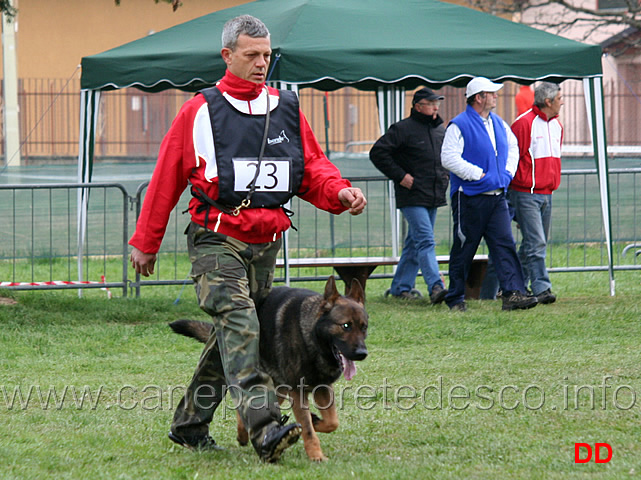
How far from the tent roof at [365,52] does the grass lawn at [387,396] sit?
225 centimetres

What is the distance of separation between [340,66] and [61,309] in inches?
139

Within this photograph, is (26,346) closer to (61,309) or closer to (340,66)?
(61,309)

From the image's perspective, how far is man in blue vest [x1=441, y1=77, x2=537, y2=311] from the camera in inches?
358

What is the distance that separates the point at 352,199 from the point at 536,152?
19.1 feet

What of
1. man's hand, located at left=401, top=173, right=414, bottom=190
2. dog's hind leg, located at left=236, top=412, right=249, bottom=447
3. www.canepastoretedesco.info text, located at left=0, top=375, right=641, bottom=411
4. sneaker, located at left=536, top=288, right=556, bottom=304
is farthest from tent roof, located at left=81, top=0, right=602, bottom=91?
dog's hind leg, located at left=236, top=412, right=249, bottom=447

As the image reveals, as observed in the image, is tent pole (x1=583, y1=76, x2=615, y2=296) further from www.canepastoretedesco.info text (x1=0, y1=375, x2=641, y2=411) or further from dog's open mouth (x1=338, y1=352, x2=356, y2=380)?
dog's open mouth (x1=338, y1=352, x2=356, y2=380)

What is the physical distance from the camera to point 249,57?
4.41 metres

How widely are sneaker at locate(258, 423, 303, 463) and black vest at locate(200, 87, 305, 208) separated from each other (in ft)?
3.16

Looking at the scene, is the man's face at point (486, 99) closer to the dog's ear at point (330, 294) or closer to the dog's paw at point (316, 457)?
the dog's ear at point (330, 294)

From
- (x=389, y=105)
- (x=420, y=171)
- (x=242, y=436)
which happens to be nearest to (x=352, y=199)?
(x=242, y=436)

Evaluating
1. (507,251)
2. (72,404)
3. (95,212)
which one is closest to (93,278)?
(95,212)

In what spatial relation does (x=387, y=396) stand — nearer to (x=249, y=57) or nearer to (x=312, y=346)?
(x=312, y=346)

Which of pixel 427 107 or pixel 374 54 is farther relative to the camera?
pixel 427 107

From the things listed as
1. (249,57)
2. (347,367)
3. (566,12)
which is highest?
(566,12)
